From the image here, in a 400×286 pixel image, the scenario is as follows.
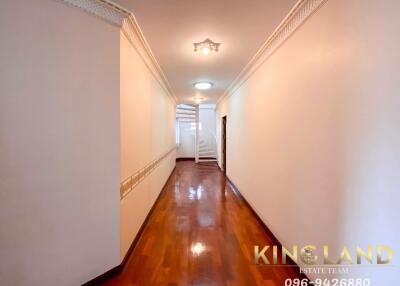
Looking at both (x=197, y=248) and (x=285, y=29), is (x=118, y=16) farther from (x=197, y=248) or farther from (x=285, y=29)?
(x=197, y=248)

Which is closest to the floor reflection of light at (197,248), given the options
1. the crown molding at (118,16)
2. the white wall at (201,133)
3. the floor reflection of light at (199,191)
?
the floor reflection of light at (199,191)

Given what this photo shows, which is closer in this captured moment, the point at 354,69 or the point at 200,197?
the point at 354,69

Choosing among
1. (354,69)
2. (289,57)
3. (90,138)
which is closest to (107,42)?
(90,138)

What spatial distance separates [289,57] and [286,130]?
29.8 inches

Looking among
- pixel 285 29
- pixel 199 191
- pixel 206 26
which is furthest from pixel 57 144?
pixel 199 191

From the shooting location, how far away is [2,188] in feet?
4.74

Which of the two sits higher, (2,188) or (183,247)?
(2,188)

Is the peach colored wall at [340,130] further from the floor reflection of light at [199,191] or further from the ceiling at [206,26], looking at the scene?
the floor reflection of light at [199,191]

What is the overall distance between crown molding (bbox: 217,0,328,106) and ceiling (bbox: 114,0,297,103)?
58 mm

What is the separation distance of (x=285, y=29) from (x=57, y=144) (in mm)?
2423

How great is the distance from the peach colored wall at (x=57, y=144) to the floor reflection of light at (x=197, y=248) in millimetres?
866

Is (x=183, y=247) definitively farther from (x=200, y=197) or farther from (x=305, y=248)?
(x=200, y=197)

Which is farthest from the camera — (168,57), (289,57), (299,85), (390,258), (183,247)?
(168,57)

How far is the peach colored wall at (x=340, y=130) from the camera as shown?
1103 mm
